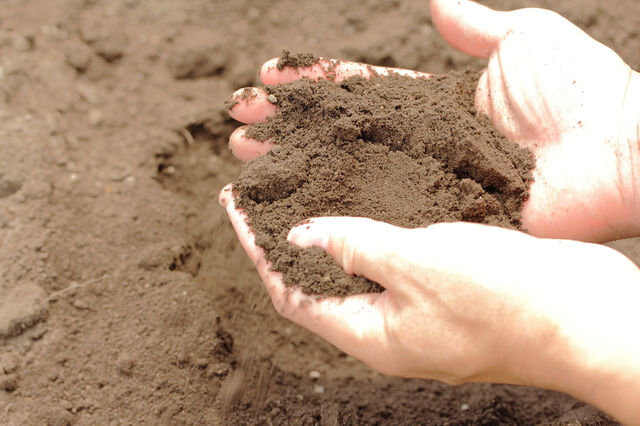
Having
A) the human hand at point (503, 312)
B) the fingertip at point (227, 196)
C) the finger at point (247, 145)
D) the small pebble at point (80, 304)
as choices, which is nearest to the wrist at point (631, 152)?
the human hand at point (503, 312)

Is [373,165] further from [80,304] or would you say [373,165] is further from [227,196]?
[80,304]

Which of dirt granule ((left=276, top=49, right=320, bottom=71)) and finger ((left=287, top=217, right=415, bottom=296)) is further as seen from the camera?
dirt granule ((left=276, top=49, right=320, bottom=71))

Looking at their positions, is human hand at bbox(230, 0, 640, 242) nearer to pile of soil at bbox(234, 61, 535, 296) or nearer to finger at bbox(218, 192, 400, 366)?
pile of soil at bbox(234, 61, 535, 296)

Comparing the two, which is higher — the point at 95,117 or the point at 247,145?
the point at 247,145

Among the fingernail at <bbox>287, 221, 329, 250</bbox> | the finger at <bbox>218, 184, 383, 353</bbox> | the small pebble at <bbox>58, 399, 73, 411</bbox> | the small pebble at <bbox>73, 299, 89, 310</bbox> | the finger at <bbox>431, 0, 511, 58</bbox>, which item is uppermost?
the finger at <bbox>431, 0, 511, 58</bbox>

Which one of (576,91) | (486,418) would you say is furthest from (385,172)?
(486,418)

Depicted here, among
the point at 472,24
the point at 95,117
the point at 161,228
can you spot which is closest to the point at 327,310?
the point at 161,228

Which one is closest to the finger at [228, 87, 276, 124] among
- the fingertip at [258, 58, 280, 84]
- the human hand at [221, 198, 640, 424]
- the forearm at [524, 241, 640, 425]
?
the fingertip at [258, 58, 280, 84]
